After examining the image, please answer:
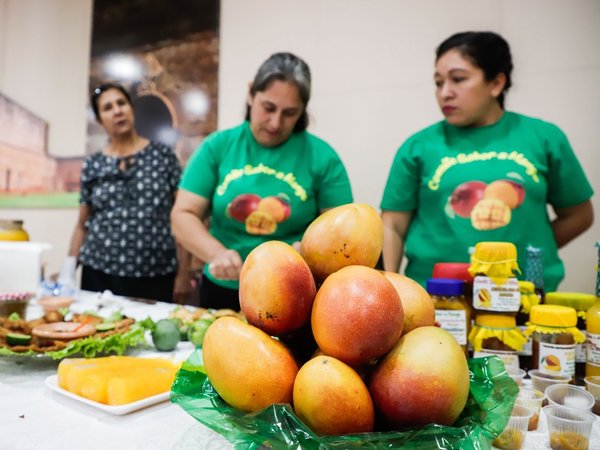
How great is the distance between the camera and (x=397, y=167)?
1.93 metres

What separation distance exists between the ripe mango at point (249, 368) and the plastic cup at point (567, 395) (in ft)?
1.68

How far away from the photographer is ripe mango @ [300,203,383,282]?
2.31 ft

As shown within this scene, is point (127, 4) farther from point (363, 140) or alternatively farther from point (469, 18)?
point (469, 18)

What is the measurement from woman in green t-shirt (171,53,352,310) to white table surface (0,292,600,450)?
1.02 meters

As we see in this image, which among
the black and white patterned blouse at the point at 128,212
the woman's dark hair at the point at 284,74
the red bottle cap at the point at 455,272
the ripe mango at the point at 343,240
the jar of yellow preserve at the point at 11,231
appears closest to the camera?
the ripe mango at the point at 343,240

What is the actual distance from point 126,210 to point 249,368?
2.35 m

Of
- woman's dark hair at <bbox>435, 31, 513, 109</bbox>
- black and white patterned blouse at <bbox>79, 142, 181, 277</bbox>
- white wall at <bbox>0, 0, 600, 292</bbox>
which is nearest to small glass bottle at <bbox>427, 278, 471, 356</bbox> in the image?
woman's dark hair at <bbox>435, 31, 513, 109</bbox>

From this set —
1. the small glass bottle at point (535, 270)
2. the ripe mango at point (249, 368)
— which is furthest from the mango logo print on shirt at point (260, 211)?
the ripe mango at point (249, 368)

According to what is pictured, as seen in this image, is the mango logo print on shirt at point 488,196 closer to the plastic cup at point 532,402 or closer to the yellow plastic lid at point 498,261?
the yellow plastic lid at point 498,261

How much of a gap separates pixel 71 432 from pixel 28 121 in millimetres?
4410

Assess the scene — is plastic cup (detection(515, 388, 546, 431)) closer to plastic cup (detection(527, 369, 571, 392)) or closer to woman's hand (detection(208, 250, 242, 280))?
plastic cup (detection(527, 369, 571, 392))

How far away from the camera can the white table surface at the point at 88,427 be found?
0.75 metres

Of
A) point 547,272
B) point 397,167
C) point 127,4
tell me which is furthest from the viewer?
point 127,4

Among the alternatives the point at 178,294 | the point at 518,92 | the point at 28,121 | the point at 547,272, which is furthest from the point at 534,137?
the point at 28,121
